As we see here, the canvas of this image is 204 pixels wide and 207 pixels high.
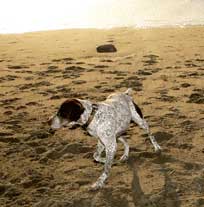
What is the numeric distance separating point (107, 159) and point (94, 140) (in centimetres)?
174

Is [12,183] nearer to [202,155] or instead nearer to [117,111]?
[117,111]

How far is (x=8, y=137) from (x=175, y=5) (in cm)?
3334

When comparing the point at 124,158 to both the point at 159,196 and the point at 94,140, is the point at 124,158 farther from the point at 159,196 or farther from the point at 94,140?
the point at 159,196

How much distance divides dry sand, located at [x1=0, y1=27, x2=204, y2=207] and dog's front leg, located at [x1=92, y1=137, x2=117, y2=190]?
0.40 feet

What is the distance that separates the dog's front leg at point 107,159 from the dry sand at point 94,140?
122 millimetres

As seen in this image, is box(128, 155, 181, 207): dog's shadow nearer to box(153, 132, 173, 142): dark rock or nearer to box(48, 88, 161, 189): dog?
box(48, 88, 161, 189): dog

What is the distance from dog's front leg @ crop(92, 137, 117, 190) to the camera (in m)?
5.42

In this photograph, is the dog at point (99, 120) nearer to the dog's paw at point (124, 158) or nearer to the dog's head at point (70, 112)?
the dog's head at point (70, 112)

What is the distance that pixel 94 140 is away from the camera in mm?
7207

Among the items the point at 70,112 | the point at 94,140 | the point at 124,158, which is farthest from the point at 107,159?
the point at 94,140

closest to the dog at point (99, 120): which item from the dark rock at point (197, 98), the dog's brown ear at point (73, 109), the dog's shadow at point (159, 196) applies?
the dog's brown ear at point (73, 109)

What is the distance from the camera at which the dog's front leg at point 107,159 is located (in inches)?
213

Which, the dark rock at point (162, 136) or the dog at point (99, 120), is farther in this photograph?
the dark rock at point (162, 136)

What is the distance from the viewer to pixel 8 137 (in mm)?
7520
